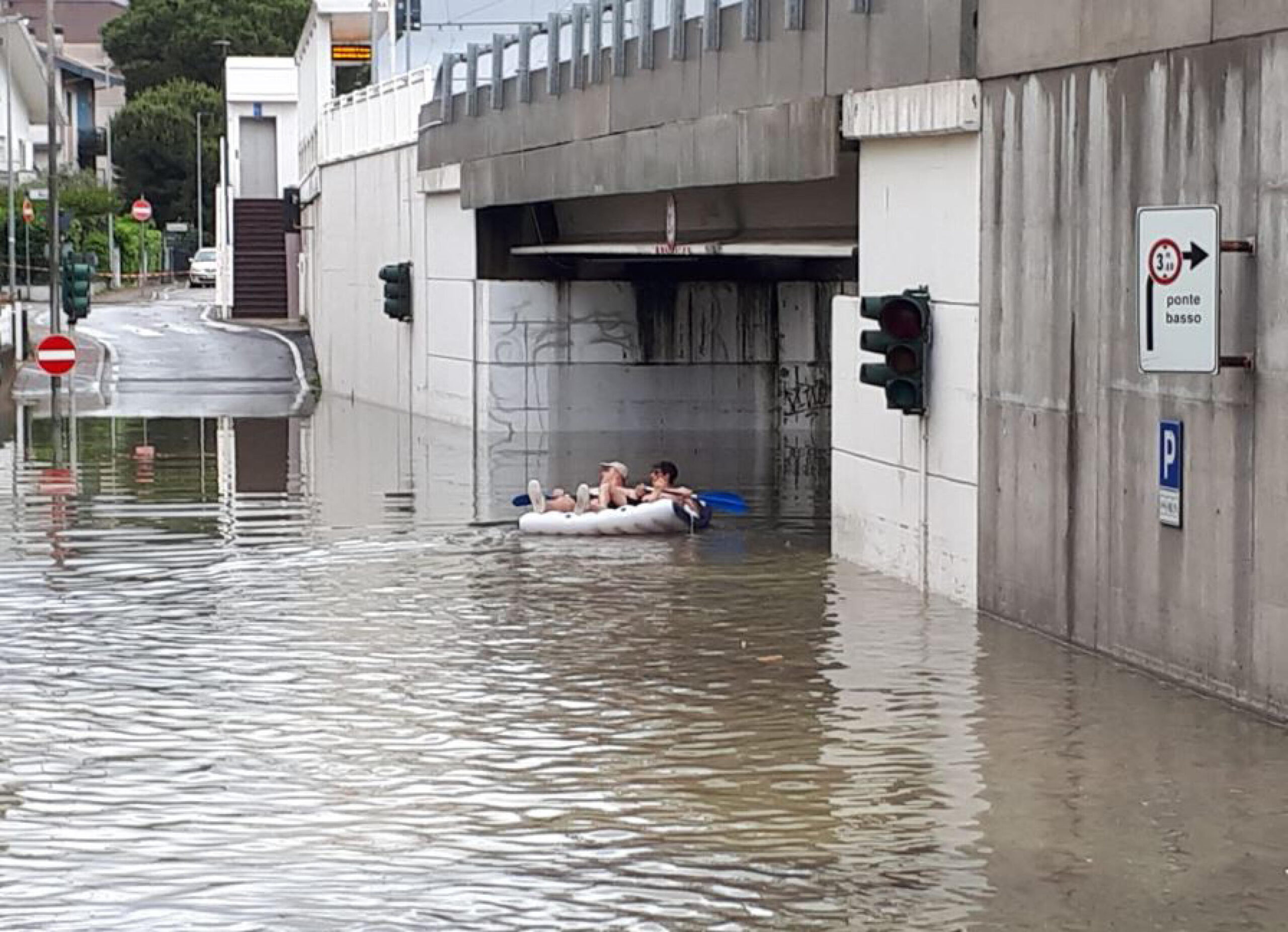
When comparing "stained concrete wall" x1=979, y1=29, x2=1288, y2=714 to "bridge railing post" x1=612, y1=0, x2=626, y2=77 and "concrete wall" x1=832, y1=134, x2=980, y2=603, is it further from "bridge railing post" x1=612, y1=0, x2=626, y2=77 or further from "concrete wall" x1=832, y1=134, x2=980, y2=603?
"bridge railing post" x1=612, y1=0, x2=626, y2=77

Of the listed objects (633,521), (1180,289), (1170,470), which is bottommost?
(633,521)

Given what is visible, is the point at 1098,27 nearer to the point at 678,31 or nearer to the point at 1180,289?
the point at 1180,289

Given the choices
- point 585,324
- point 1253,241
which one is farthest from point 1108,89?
point 585,324

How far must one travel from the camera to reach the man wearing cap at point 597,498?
83.2 feet

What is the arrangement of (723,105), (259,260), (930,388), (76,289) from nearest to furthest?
(930,388) < (723,105) < (76,289) < (259,260)

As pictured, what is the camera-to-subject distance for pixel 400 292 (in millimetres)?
43562

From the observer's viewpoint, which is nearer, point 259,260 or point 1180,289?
point 1180,289

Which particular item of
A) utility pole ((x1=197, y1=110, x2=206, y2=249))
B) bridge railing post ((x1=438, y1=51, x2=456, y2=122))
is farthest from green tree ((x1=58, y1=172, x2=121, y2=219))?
bridge railing post ((x1=438, y1=51, x2=456, y2=122))

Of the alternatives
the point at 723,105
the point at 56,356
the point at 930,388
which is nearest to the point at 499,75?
the point at 723,105

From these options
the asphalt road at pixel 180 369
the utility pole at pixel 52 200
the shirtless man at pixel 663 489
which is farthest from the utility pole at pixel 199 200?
the shirtless man at pixel 663 489

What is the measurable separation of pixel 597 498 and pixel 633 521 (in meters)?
0.79

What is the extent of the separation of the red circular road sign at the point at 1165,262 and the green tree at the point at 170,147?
9675 cm

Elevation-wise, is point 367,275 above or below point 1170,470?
above

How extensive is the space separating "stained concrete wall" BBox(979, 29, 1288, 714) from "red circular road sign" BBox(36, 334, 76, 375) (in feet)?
90.3
